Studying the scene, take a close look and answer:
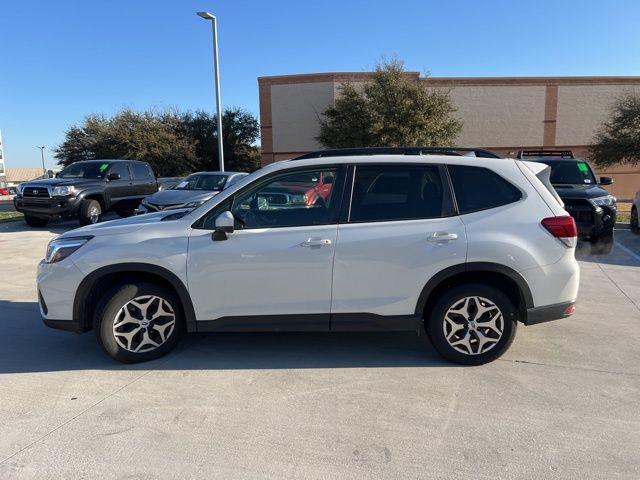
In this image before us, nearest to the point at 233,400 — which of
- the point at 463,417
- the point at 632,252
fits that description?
the point at 463,417

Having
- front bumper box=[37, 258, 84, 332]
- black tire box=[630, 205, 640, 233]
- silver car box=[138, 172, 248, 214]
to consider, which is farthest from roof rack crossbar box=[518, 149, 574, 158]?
front bumper box=[37, 258, 84, 332]

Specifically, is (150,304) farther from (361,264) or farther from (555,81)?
(555,81)

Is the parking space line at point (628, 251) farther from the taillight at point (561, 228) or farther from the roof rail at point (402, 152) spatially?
the roof rail at point (402, 152)

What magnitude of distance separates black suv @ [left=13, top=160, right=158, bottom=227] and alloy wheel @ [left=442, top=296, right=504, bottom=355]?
37.4ft

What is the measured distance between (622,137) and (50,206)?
2408 cm

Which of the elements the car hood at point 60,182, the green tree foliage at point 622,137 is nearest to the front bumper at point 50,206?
the car hood at point 60,182

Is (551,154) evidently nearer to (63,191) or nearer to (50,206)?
(63,191)

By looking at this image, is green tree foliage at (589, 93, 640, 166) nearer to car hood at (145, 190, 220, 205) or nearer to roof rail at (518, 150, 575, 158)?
roof rail at (518, 150, 575, 158)

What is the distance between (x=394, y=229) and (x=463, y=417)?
1.51 metres

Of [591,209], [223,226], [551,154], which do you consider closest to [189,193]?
[223,226]

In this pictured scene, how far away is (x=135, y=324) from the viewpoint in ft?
14.0

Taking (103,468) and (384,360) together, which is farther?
(384,360)

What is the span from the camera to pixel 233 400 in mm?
3672

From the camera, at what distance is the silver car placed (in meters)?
10.9
